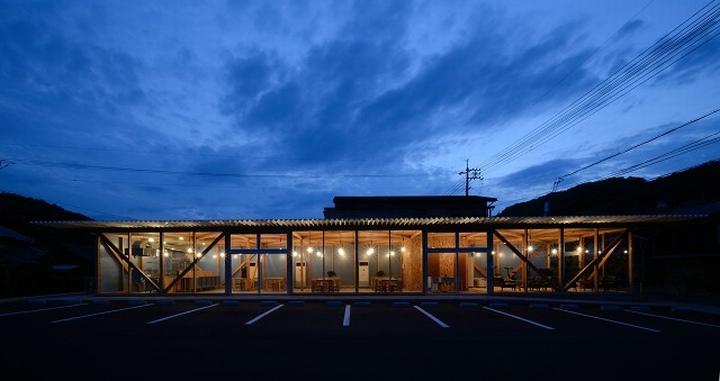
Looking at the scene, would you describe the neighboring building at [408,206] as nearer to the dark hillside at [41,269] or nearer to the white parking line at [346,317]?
the white parking line at [346,317]

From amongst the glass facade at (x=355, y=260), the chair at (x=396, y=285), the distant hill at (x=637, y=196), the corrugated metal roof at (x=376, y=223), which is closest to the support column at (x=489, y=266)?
the glass facade at (x=355, y=260)

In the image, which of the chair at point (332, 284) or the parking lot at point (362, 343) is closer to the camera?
the parking lot at point (362, 343)

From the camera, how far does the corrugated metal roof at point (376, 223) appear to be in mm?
16203

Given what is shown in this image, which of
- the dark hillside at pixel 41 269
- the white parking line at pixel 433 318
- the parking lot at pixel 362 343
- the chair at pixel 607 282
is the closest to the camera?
the parking lot at pixel 362 343

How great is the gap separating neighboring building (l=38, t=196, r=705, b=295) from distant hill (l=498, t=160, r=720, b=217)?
387 cm

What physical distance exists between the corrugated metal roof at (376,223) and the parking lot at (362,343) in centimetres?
367

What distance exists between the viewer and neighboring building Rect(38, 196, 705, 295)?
56.9 ft

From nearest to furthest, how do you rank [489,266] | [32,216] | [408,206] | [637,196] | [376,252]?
[489,266] < [376,252] < [408,206] < [637,196] < [32,216]

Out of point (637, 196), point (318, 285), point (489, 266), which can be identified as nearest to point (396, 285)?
point (318, 285)

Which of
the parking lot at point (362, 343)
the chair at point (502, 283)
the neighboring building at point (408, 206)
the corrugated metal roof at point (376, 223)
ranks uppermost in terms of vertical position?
the neighboring building at point (408, 206)

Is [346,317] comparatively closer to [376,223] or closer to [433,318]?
[433,318]

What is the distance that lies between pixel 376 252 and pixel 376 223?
454cm

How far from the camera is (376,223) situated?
56.9 ft

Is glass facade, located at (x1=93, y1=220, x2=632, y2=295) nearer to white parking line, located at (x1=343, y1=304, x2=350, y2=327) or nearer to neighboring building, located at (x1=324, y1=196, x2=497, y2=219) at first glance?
neighboring building, located at (x1=324, y1=196, x2=497, y2=219)
